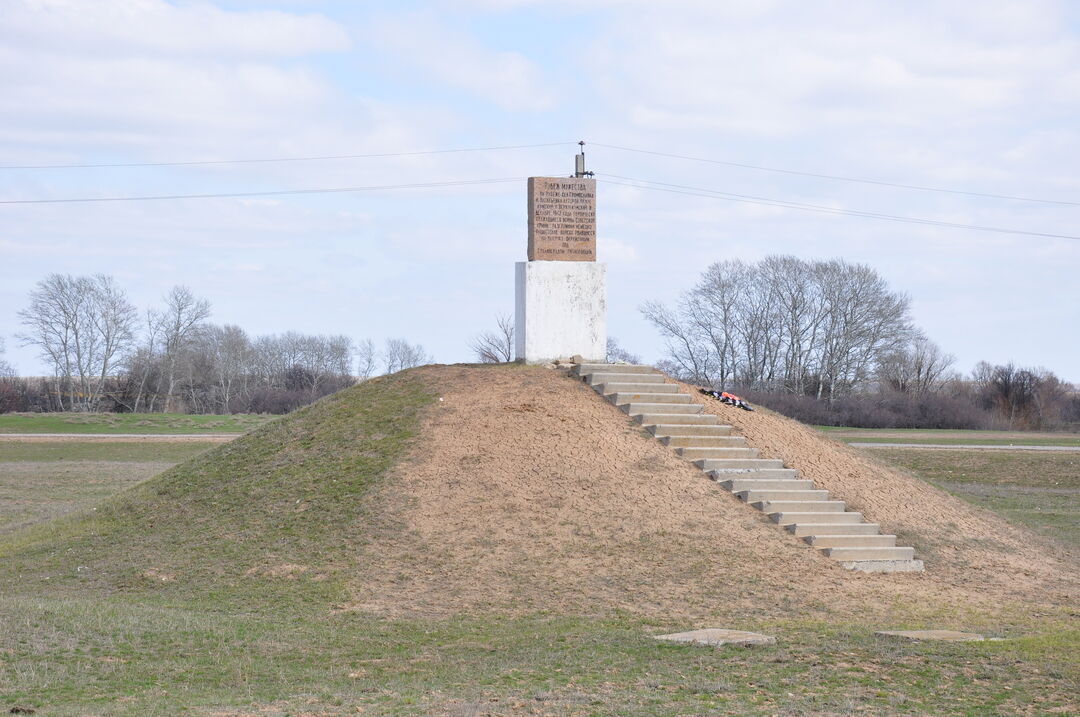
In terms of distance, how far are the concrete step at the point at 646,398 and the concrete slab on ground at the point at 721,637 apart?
7.21 m

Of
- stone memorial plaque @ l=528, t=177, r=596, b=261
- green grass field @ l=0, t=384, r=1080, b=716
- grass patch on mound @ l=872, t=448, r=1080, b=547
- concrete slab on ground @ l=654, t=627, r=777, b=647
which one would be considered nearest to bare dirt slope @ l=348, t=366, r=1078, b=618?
green grass field @ l=0, t=384, r=1080, b=716

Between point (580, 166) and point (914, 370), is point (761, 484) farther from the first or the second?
point (914, 370)

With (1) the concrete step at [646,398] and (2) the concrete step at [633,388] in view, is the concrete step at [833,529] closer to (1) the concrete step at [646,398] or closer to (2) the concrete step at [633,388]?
(1) the concrete step at [646,398]

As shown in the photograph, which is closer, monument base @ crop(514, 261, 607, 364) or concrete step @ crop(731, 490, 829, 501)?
concrete step @ crop(731, 490, 829, 501)

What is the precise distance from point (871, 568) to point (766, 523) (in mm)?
1458

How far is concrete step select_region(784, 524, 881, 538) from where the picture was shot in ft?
50.7

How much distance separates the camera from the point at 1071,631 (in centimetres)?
1135

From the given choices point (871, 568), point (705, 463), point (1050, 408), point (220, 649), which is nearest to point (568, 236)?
point (705, 463)

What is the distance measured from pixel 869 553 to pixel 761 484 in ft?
6.16

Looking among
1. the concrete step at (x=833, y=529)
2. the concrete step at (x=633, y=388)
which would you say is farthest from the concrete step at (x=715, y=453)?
the concrete step at (x=633, y=388)

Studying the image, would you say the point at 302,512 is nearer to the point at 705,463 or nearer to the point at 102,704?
the point at 705,463

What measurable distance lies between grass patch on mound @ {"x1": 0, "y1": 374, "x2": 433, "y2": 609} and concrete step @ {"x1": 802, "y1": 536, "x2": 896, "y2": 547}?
19.2 feet

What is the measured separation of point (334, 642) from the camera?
1094cm

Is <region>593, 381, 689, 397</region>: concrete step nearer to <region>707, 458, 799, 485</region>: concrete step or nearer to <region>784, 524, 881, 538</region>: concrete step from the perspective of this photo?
<region>707, 458, 799, 485</region>: concrete step
